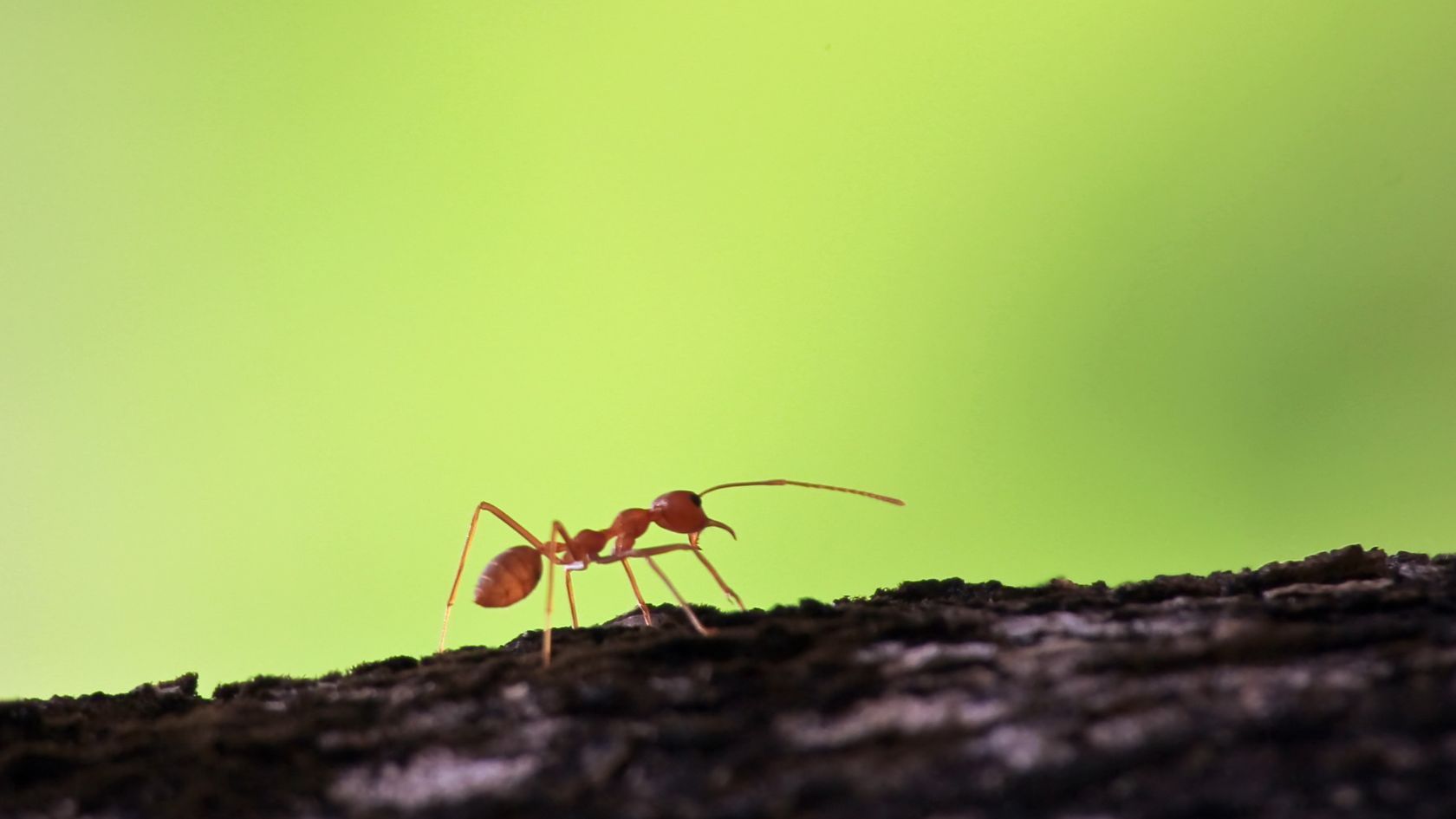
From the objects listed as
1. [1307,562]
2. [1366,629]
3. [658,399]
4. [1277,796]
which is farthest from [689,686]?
[658,399]

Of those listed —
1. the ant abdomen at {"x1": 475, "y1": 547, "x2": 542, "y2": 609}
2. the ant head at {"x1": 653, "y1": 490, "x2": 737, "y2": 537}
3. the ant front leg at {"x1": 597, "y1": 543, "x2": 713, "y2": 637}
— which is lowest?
the ant front leg at {"x1": 597, "y1": 543, "x2": 713, "y2": 637}

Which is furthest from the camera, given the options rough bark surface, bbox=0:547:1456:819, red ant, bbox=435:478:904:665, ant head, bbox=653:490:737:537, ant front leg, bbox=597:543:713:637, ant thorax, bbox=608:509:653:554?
ant thorax, bbox=608:509:653:554

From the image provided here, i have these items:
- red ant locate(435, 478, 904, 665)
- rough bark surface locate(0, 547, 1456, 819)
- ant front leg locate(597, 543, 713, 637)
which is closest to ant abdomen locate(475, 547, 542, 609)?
red ant locate(435, 478, 904, 665)

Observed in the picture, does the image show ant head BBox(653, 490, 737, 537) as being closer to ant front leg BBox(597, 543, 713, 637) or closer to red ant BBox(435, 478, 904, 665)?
red ant BBox(435, 478, 904, 665)

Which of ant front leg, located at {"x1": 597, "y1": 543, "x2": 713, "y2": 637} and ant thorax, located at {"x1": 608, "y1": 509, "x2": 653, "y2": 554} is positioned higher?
ant thorax, located at {"x1": 608, "y1": 509, "x2": 653, "y2": 554}

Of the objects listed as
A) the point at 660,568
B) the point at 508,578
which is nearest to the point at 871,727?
the point at 660,568

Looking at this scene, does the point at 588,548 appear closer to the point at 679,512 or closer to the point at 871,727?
the point at 679,512

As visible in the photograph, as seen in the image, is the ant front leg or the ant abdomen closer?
the ant front leg
